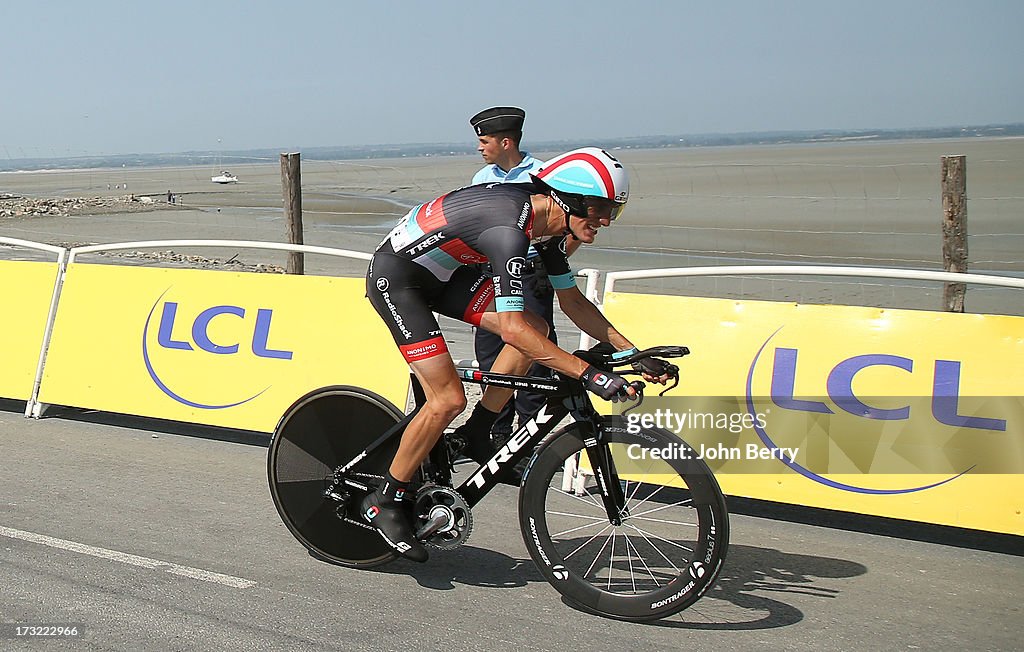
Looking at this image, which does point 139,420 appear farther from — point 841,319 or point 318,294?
point 841,319

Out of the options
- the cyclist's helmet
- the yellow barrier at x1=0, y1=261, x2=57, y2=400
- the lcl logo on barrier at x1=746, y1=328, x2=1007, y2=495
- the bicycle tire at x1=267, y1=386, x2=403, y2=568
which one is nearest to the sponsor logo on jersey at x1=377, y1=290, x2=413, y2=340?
the bicycle tire at x1=267, y1=386, x2=403, y2=568

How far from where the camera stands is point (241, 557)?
525cm

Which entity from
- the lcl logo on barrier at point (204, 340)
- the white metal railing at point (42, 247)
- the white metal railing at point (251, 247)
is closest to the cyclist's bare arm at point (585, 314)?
the white metal railing at point (251, 247)

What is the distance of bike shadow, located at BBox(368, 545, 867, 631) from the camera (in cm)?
458

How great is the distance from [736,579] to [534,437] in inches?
47.4

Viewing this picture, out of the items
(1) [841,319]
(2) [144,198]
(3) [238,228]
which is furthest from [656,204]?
(1) [841,319]

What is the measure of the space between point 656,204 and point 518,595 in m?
27.1

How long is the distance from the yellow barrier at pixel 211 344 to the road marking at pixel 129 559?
2086mm

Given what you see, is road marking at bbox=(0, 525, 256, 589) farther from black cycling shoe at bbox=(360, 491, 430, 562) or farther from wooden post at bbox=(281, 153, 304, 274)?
wooden post at bbox=(281, 153, 304, 274)

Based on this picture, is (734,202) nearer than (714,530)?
No

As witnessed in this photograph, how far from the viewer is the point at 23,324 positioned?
8.47 meters

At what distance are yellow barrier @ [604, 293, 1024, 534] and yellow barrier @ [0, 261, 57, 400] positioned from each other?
15.2ft

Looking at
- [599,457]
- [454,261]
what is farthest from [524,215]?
[599,457]

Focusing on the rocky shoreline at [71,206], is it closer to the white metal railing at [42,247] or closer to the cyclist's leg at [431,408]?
the white metal railing at [42,247]
